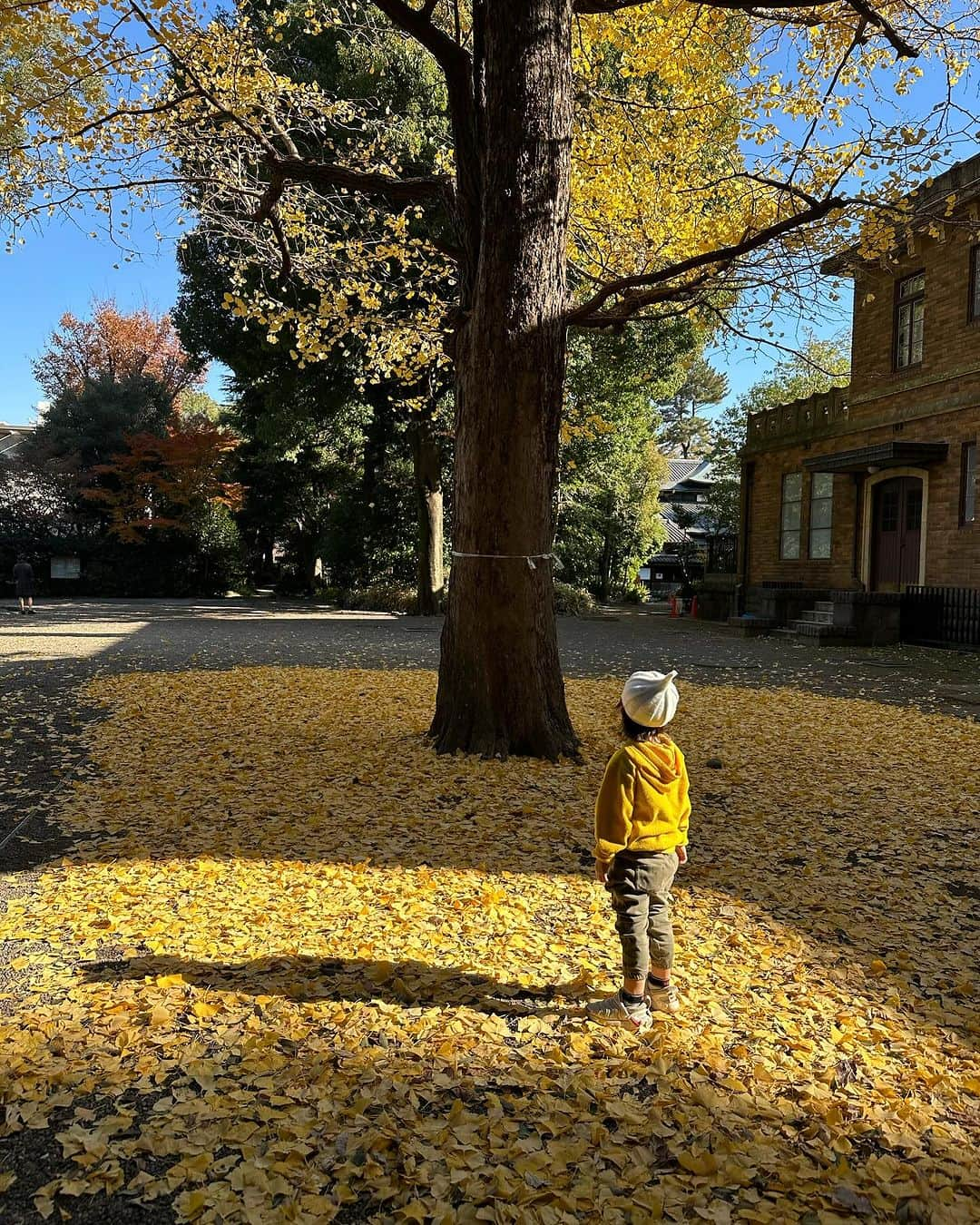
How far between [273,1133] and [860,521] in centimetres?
1742

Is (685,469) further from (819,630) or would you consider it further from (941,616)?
(941,616)

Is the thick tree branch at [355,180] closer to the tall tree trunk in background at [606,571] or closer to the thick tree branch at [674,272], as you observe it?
the thick tree branch at [674,272]

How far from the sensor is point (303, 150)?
14.9 meters

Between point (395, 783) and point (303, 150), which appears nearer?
point (395, 783)

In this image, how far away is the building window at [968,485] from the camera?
1418 centimetres

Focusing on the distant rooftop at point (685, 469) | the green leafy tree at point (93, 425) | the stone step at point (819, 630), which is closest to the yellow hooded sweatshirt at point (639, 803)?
the stone step at point (819, 630)

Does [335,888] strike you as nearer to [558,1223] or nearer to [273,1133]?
[273,1133]

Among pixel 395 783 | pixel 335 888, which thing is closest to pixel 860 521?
pixel 395 783

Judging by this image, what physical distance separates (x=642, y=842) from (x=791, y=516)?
730 inches

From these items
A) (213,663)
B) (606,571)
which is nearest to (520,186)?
(213,663)

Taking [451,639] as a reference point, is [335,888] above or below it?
below

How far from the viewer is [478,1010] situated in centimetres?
275

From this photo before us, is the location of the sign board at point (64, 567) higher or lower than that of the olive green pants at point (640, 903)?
higher

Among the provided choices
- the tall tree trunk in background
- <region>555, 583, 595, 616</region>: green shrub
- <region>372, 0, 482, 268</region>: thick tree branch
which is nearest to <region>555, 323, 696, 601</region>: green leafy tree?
the tall tree trunk in background
